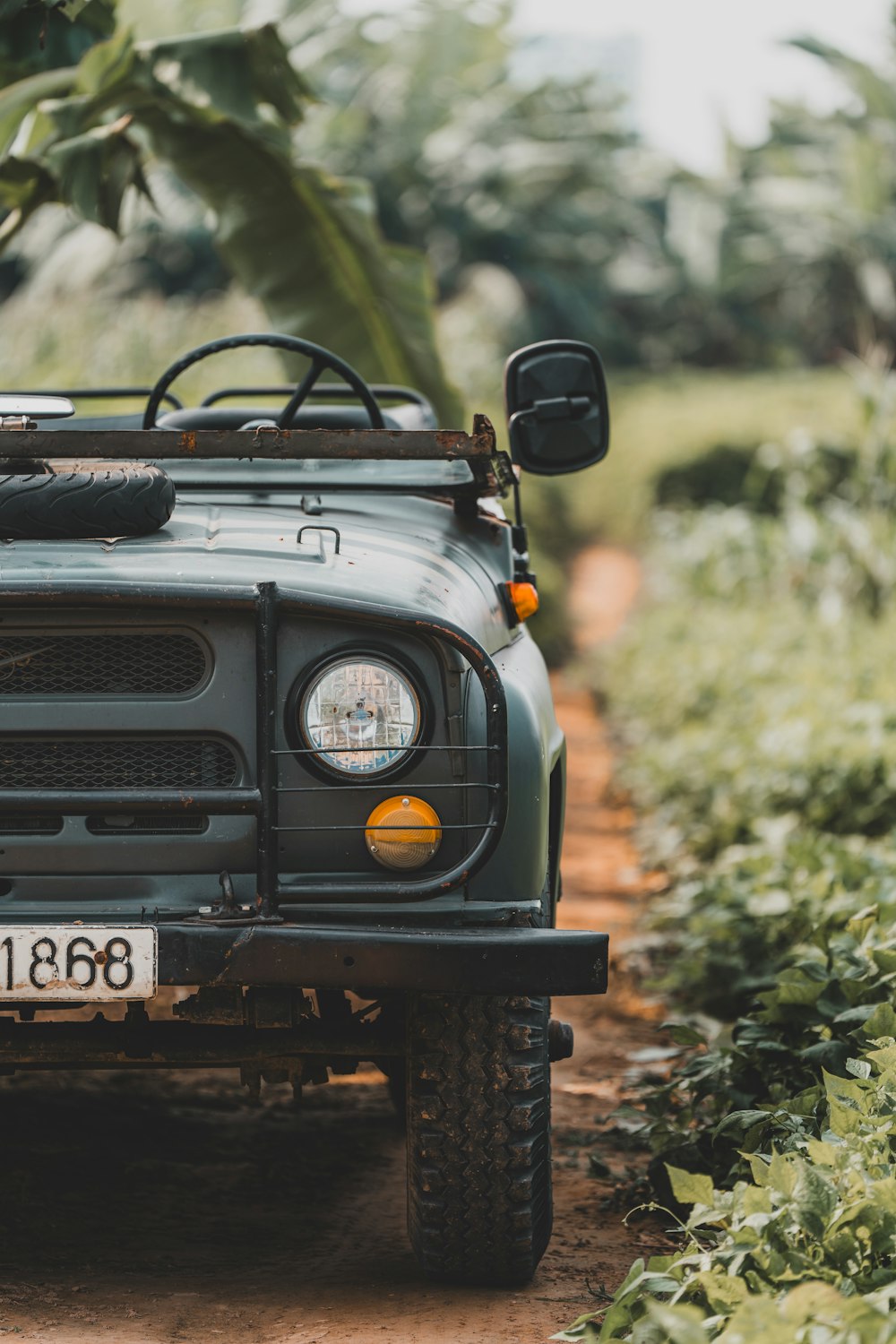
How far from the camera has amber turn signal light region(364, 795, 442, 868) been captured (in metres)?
2.82

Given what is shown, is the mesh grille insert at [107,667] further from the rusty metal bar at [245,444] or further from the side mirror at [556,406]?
the side mirror at [556,406]

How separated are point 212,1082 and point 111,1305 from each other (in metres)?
1.69

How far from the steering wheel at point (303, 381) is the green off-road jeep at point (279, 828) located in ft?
3.06

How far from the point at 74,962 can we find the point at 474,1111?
0.75 m

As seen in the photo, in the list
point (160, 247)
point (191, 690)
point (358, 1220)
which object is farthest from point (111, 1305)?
point (160, 247)

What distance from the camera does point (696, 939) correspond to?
5473 millimetres

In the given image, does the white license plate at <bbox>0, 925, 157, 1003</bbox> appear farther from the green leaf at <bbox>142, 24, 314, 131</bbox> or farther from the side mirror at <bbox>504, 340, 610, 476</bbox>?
the green leaf at <bbox>142, 24, 314, 131</bbox>

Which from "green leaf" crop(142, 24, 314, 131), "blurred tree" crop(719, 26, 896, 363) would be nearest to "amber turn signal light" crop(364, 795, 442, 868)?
"green leaf" crop(142, 24, 314, 131)

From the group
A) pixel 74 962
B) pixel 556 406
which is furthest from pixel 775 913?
pixel 74 962

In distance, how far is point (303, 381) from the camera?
412 centimetres

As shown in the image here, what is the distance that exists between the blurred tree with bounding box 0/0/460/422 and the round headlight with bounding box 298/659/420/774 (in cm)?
332

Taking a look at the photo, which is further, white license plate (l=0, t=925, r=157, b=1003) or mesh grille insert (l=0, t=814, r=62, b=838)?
mesh grille insert (l=0, t=814, r=62, b=838)

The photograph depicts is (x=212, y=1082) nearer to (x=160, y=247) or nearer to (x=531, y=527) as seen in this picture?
(x=531, y=527)

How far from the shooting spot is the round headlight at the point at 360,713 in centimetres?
284
